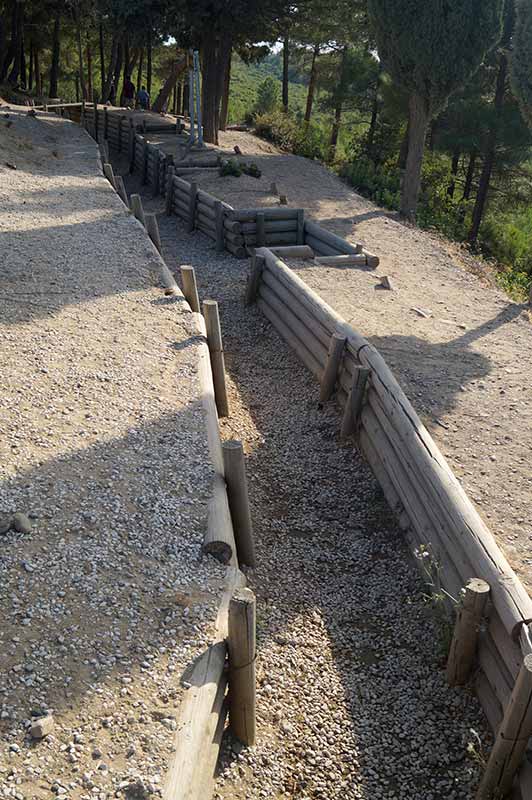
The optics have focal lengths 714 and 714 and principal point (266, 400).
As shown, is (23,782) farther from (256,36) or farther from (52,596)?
(256,36)

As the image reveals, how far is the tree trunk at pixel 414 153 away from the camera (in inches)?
733

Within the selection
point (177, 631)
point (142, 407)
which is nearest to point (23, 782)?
point (177, 631)

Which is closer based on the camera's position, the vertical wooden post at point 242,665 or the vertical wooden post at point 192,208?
the vertical wooden post at point 242,665

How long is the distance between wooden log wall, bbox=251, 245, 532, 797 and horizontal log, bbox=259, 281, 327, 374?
0.02m

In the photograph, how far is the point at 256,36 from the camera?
24.6 meters

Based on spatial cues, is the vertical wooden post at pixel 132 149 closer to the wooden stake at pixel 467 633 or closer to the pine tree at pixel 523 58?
the pine tree at pixel 523 58

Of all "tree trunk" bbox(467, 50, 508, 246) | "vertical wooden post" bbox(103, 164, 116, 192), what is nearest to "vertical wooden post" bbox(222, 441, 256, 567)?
"vertical wooden post" bbox(103, 164, 116, 192)

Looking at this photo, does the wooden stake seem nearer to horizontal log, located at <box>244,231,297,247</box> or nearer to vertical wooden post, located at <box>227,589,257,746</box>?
vertical wooden post, located at <box>227,589,257,746</box>

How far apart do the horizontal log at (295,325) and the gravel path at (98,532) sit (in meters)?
1.80

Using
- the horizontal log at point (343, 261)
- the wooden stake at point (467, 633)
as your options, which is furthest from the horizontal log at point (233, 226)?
the wooden stake at point (467, 633)

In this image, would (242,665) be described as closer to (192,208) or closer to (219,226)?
(219,226)

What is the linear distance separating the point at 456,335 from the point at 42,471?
688 cm

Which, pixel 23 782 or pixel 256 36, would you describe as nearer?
pixel 23 782

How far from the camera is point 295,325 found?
1102 cm
